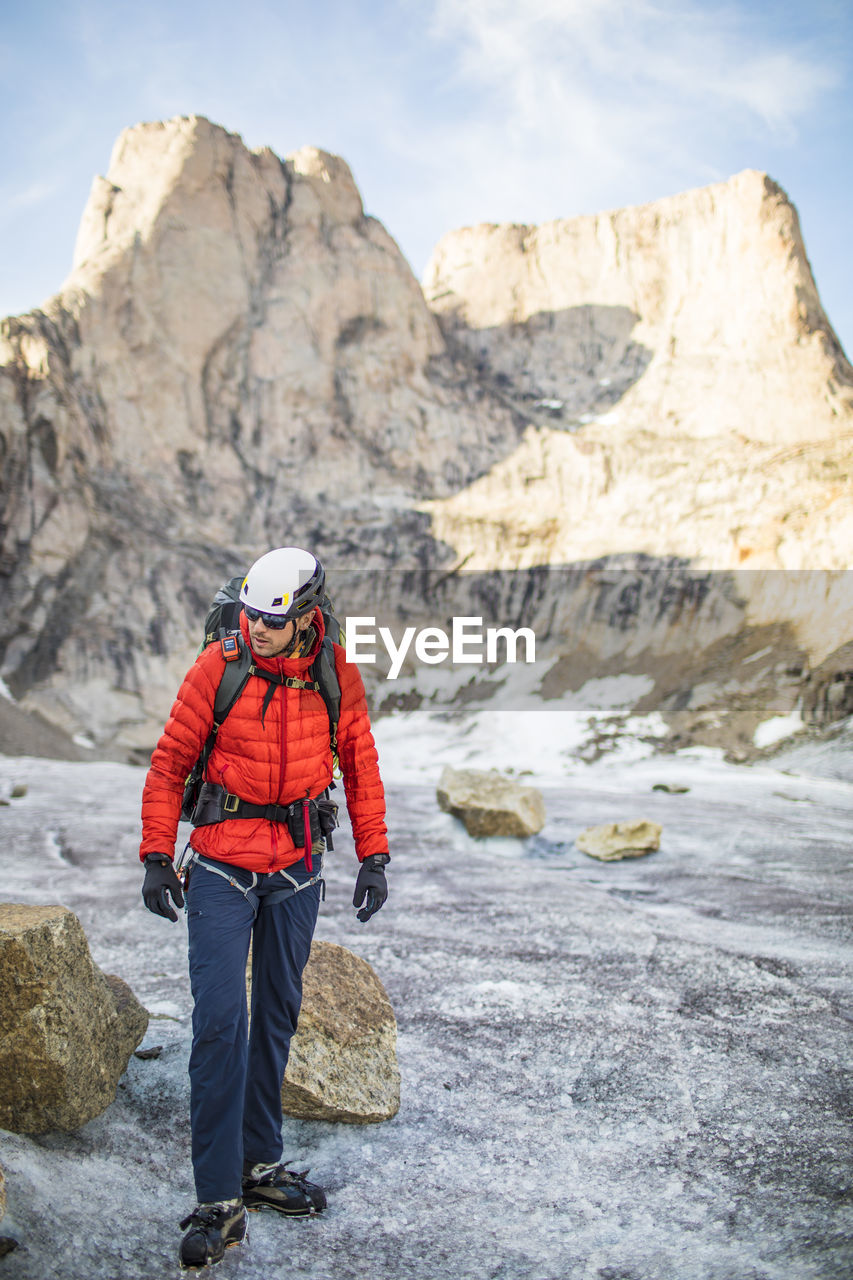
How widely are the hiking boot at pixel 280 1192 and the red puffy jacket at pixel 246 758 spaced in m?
1.00

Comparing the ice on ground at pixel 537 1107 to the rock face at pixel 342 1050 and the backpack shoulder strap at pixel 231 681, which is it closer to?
the rock face at pixel 342 1050

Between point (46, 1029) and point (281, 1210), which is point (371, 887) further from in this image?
point (46, 1029)

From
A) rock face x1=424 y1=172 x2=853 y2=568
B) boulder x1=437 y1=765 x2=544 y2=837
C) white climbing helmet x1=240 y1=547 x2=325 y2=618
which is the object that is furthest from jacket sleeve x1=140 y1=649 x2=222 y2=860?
rock face x1=424 y1=172 x2=853 y2=568

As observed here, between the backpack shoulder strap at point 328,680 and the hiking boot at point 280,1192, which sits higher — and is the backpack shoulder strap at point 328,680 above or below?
above

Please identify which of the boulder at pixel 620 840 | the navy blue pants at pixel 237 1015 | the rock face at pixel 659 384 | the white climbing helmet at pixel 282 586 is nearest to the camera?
the navy blue pants at pixel 237 1015

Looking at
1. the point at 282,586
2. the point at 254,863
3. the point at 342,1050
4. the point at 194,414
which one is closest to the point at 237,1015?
the point at 254,863

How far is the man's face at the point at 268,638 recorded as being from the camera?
2.71 m

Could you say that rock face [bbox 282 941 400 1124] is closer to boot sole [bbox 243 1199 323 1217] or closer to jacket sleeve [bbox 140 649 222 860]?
boot sole [bbox 243 1199 323 1217]

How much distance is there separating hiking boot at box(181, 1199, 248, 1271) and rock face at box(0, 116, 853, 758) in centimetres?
2650

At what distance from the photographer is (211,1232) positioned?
7.54 ft

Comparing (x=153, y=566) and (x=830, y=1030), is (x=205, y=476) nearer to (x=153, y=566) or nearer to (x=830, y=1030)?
(x=153, y=566)

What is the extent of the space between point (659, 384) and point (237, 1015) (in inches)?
1705

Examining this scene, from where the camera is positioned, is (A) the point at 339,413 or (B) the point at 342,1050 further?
(A) the point at 339,413

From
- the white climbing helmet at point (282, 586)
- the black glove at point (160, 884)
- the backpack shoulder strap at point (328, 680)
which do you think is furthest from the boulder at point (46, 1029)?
the white climbing helmet at point (282, 586)
